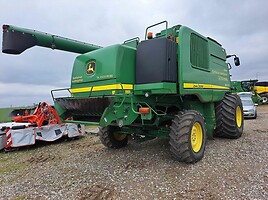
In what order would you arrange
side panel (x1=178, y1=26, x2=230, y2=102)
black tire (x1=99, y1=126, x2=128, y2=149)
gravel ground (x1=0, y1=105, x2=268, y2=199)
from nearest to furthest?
A: 1. gravel ground (x1=0, y1=105, x2=268, y2=199)
2. side panel (x1=178, y1=26, x2=230, y2=102)
3. black tire (x1=99, y1=126, x2=128, y2=149)

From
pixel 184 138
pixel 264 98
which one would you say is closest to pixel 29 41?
pixel 184 138

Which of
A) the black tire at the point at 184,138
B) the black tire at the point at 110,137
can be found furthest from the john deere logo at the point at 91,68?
the black tire at the point at 184,138

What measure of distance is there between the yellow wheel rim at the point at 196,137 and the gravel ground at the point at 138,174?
13.1 inches

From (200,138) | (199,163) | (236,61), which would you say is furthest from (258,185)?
(236,61)

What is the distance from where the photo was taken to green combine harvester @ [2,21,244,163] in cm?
404

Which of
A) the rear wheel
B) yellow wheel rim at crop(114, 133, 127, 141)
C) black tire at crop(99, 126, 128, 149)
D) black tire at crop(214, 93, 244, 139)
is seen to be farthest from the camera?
the rear wheel

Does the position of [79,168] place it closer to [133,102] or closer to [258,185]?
[133,102]

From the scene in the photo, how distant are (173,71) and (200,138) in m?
1.71

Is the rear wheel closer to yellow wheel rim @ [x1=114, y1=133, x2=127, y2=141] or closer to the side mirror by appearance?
the side mirror

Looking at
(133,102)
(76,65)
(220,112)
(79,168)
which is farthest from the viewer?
(220,112)

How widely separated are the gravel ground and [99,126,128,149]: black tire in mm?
219

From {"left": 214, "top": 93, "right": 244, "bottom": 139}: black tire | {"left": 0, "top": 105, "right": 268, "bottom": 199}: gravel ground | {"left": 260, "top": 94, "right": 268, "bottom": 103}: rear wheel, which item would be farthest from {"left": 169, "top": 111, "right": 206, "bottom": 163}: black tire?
{"left": 260, "top": 94, "right": 268, "bottom": 103}: rear wheel

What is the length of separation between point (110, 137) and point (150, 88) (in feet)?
7.51

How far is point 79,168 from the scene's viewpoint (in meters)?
4.60
